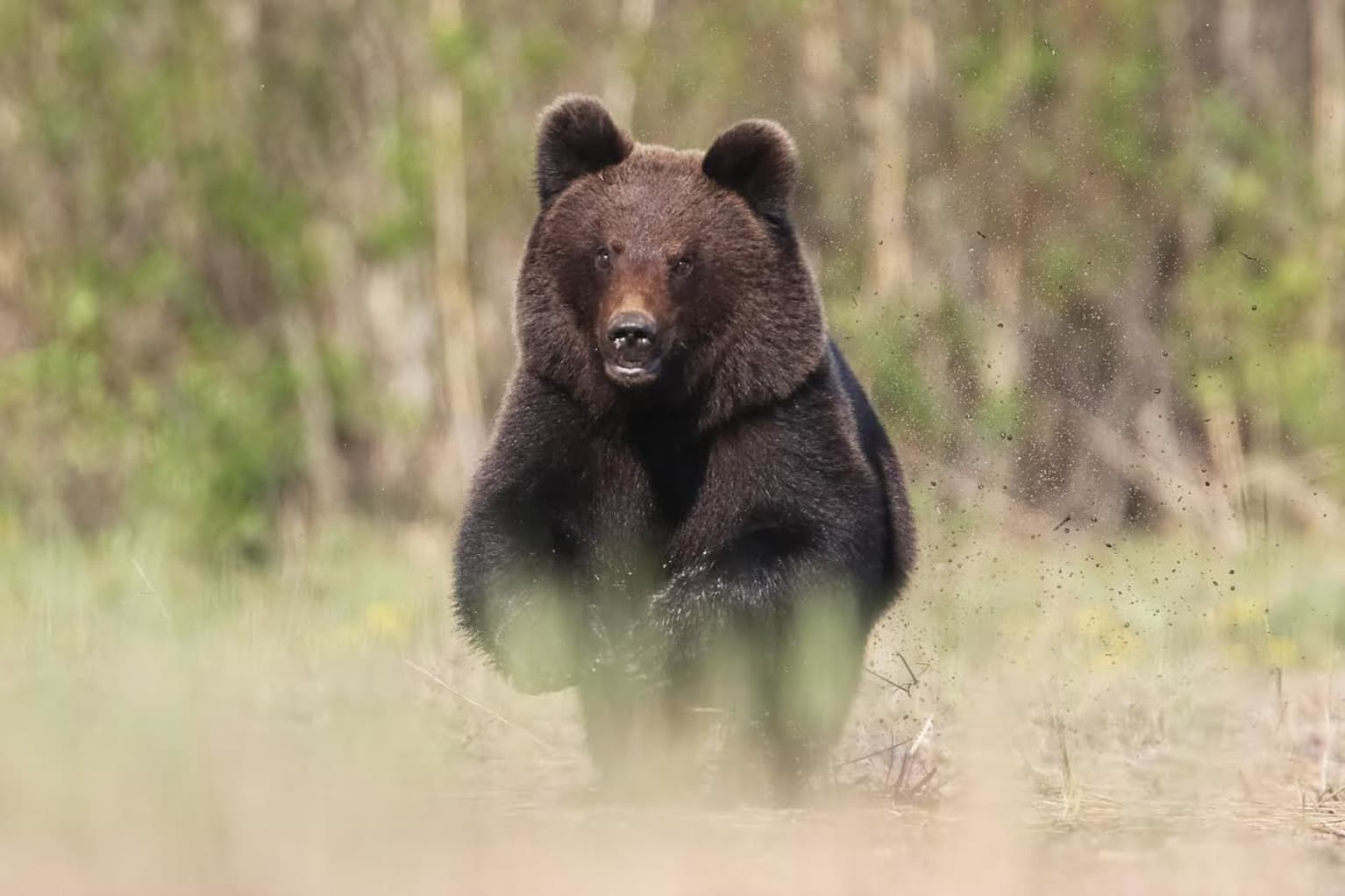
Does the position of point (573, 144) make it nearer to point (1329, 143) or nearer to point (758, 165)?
point (758, 165)

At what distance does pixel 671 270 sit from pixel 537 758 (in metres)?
1.50

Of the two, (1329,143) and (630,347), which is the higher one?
(1329,143)

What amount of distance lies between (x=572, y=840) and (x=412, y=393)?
11878 mm

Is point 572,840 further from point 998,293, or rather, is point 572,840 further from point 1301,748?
point 998,293

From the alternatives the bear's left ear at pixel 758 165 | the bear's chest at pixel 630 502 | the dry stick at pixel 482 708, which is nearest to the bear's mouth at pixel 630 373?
the bear's chest at pixel 630 502

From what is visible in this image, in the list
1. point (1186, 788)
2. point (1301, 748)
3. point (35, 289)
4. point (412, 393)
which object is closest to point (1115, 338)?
point (412, 393)

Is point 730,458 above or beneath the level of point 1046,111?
beneath

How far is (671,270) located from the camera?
5.63 m

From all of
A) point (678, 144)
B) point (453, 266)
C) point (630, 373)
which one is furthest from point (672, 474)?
point (678, 144)

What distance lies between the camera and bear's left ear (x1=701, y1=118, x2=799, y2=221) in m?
5.78

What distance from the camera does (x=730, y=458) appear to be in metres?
5.62

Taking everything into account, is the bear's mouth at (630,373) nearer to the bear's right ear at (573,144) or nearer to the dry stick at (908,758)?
the bear's right ear at (573,144)

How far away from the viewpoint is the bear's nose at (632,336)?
5316 millimetres

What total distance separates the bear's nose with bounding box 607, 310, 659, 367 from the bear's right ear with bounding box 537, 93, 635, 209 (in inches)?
27.1
